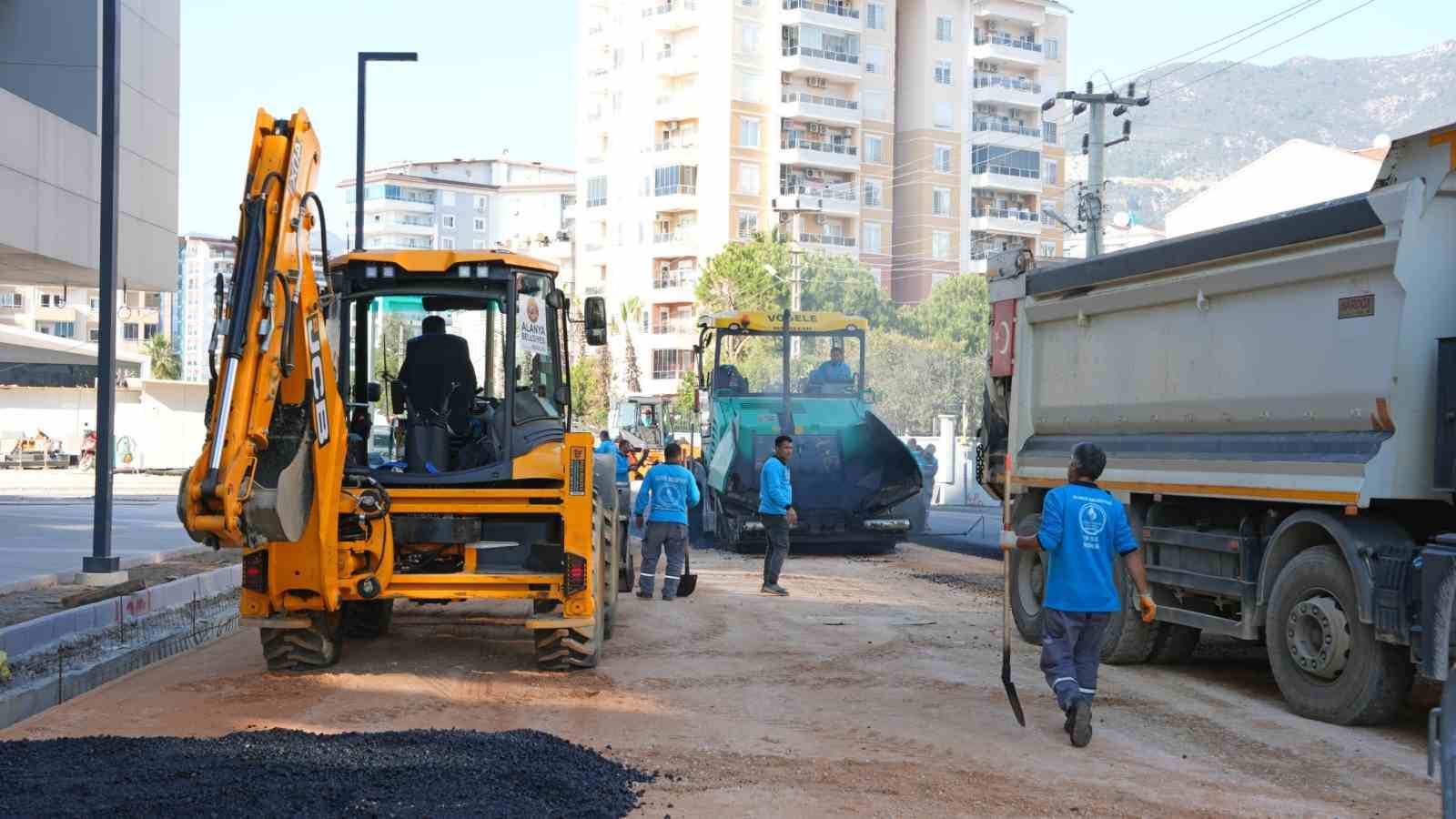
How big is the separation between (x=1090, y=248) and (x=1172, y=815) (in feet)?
87.7

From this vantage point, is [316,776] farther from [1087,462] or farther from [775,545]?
[775,545]

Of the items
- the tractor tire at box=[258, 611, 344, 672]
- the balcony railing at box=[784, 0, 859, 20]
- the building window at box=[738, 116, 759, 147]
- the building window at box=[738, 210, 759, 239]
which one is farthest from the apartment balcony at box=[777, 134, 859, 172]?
the tractor tire at box=[258, 611, 344, 672]

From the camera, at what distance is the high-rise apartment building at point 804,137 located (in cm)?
7362

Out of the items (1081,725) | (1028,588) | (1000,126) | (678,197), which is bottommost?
(1081,725)

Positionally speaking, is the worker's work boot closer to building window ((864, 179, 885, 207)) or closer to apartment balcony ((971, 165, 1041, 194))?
building window ((864, 179, 885, 207))

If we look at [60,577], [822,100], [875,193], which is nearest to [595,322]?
[60,577]

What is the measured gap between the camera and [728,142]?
238 feet

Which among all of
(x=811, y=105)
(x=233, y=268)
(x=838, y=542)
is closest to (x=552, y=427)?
(x=233, y=268)

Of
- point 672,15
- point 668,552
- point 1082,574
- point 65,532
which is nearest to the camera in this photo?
point 1082,574

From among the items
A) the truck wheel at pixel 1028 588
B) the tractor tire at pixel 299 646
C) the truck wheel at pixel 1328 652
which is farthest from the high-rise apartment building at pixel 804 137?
the truck wheel at pixel 1328 652

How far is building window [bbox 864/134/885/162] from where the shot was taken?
77.7 m

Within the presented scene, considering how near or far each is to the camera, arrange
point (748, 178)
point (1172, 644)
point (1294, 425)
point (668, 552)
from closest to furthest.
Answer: point (1294, 425), point (1172, 644), point (668, 552), point (748, 178)

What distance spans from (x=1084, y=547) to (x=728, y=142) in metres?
65.7

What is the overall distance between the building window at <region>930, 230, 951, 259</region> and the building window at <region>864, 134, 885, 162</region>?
16.3ft
